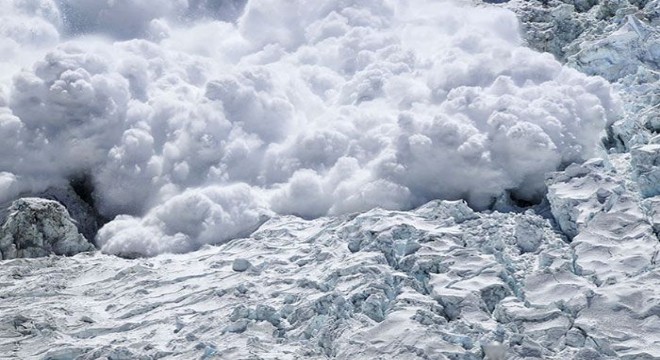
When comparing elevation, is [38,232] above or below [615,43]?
above

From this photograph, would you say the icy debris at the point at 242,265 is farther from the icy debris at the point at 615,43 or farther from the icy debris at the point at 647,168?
the icy debris at the point at 615,43

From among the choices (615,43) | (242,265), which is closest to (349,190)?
(242,265)

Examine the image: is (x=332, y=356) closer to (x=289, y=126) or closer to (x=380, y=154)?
(x=380, y=154)

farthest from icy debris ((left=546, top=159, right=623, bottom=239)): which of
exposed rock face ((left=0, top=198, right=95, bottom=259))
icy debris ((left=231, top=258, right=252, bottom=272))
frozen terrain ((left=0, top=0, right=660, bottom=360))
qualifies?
exposed rock face ((left=0, top=198, right=95, bottom=259))

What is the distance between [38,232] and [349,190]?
15.2 metres

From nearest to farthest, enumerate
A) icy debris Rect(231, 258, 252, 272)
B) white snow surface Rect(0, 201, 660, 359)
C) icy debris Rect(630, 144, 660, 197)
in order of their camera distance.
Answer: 1. white snow surface Rect(0, 201, 660, 359)
2. icy debris Rect(630, 144, 660, 197)
3. icy debris Rect(231, 258, 252, 272)

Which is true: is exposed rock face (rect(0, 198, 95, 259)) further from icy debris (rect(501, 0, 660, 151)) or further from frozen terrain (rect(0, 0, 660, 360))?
icy debris (rect(501, 0, 660, 151))

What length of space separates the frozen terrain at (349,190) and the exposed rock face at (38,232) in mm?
107

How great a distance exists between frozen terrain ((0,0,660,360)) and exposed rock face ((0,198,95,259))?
0.11 metres

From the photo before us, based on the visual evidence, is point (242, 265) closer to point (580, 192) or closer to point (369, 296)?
point (369, 296)

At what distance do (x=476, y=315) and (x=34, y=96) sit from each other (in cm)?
3030

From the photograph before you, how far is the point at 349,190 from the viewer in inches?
1827

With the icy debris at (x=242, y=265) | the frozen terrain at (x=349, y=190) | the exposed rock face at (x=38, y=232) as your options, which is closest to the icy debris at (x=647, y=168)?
the frozen terrain at (x=349, y=190)

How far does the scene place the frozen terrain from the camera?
35344 millimetres
